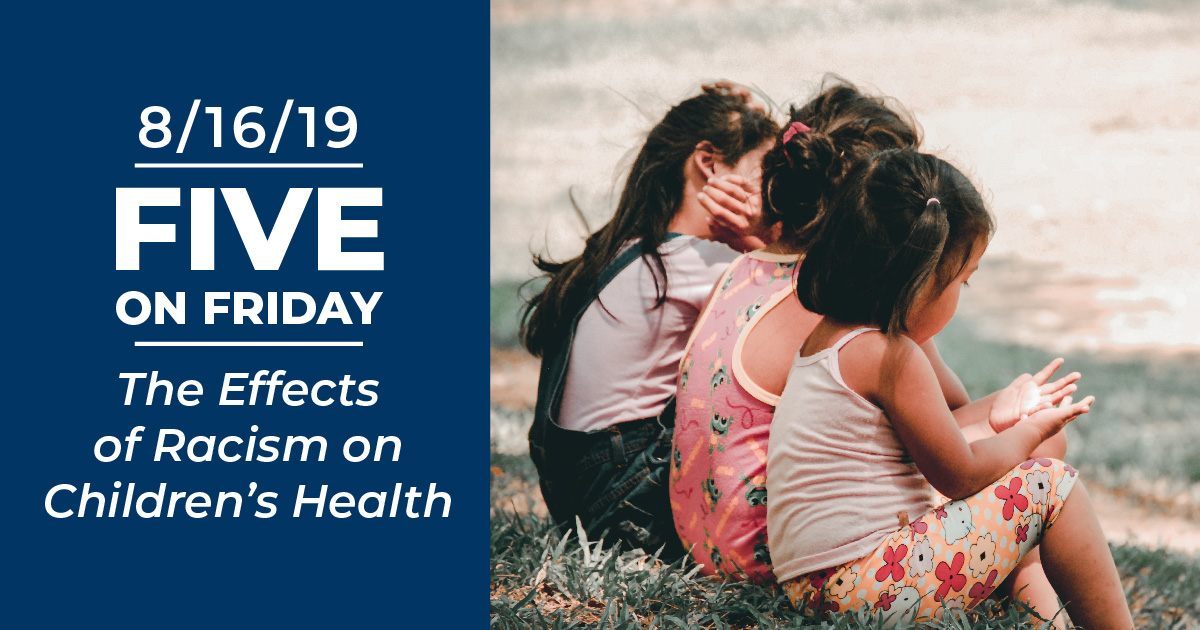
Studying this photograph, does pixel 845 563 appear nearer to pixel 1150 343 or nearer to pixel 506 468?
pixel 506 468

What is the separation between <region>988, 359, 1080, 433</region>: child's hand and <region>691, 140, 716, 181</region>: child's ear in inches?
37.7

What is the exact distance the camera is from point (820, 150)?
252 centimetres

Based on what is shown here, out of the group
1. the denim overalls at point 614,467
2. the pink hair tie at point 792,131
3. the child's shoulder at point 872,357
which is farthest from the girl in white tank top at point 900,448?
the denim overalls at point 614,467

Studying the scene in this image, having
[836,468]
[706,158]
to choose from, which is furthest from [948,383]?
[706,158]

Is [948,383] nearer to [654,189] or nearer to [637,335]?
[637,335]

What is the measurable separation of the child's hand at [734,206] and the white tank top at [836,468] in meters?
0.60

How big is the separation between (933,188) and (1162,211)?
8.20 m

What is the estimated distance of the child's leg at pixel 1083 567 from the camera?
2.31 metres

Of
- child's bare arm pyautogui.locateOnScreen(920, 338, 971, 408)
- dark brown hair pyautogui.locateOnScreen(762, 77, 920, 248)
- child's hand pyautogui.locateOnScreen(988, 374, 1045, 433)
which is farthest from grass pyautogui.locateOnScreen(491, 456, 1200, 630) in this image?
dark brown hair pyautogui.locateOnScreen(762, 77, 920, 248)

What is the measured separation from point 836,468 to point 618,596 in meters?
0.66

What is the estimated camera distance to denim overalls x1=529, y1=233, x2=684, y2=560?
2893 mm

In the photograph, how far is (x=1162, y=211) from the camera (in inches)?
369

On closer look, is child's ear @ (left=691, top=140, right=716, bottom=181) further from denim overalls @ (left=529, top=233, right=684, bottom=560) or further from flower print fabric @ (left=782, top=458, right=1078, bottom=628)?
flower print fabric @ (left=782, top=458, right=1078, bottom=628)

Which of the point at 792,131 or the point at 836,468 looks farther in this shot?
the point at 792,131
